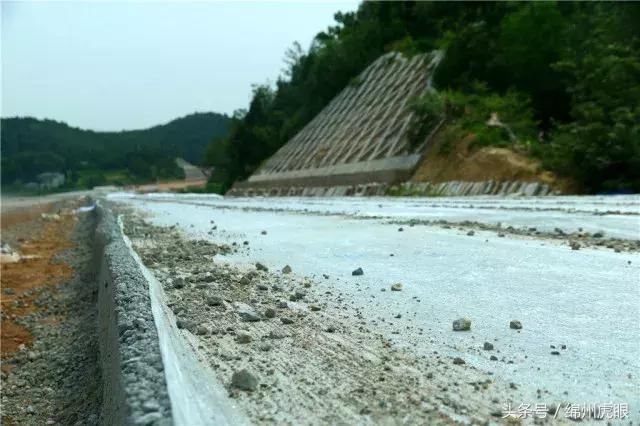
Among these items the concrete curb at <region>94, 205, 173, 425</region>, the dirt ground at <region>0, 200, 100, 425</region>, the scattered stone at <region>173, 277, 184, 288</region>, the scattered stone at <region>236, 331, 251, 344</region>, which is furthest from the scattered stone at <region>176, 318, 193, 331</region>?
the scattered stone at <region>173, 277, 184, 288</region>

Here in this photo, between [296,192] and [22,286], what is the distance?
92.6ft

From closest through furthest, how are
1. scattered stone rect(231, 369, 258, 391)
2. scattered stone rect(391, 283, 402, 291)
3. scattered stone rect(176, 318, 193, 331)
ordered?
scattered stone rect(231, 369, 258, 391) → scattered stone rect(176, 318, 193, 331) → scattered stone rect(391, 283, 402, 291)

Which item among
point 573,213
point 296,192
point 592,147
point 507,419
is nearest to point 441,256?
point 507,419

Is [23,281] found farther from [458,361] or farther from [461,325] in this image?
[458,361]

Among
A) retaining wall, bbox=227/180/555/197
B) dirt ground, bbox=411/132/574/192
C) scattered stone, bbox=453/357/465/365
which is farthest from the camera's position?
dirt ground, bbox=411/132/574/192

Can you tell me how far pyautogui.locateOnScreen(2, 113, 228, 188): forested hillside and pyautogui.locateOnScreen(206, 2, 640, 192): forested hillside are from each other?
218 ft

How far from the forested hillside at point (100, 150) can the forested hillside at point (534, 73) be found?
66368mm

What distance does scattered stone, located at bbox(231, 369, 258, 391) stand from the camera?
2287mm

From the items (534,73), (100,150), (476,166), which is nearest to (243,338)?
(476,166)

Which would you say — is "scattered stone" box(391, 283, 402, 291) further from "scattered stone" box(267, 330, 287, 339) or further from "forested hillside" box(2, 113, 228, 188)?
"forested hillside" box(2, 113, 228, 188)

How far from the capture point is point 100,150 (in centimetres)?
12412

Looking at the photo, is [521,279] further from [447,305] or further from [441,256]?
[441,256]

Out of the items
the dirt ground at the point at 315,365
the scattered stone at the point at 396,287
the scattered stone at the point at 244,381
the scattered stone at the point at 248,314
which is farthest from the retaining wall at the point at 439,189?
the scattered stone at the point at 244,381

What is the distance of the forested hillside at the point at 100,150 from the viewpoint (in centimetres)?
9956
